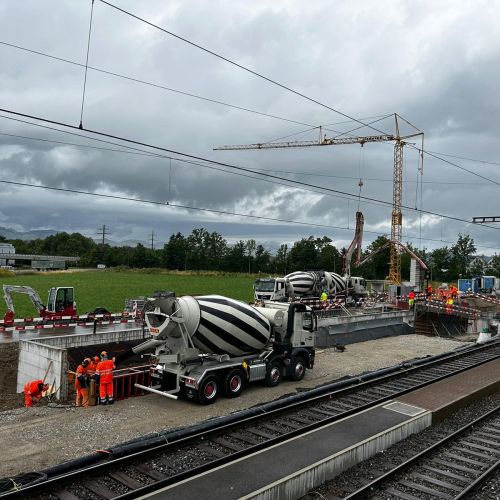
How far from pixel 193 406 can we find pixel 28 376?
680cm

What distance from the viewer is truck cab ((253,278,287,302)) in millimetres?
37875

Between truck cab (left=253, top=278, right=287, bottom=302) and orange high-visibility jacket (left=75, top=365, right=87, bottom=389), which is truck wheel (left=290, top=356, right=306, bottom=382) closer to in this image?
orange high-visibility jacket (left=75, top=365, right=87, bottom=389)

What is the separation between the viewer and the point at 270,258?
137375 millimetres

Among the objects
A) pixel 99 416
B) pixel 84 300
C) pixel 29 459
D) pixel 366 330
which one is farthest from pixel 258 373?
pixel 84 300

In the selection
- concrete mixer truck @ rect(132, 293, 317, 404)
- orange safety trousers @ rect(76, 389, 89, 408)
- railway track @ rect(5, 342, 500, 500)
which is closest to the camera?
railway track @ rect(5, 342, 500, 500)

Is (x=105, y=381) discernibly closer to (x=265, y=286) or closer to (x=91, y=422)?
(x=91, y=422)

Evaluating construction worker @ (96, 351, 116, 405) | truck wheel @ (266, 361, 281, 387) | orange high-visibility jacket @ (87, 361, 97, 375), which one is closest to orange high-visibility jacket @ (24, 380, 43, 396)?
orange high-visibility jacket @ (87, 361, 97, 375)

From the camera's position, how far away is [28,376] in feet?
58.6

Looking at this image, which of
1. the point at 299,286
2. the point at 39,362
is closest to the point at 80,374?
the point at 39,362

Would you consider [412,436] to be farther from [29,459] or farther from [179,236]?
[179,236]

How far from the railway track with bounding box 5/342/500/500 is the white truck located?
21.1 metres

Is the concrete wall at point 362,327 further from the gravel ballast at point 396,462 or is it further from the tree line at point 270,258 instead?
the tree line at point 270,258

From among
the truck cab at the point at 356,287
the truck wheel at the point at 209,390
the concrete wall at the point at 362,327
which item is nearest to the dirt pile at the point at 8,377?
the truck wheel at the point at 209,390

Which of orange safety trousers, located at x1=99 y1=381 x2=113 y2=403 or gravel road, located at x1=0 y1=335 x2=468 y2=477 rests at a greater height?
orange safety trousers, located at x1=99 y1=381 x2=113 y2=403
